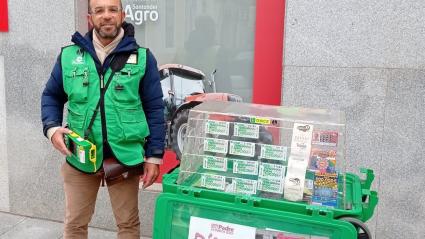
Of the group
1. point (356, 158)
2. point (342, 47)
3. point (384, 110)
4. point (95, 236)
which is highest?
point (342, 47)

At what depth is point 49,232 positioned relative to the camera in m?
3.98

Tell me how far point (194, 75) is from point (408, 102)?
1637mm

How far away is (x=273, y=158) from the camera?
1850mm

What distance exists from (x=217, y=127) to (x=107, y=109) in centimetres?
74

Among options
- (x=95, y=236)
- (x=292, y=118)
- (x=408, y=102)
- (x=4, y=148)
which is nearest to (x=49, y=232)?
(x=95, y=236)

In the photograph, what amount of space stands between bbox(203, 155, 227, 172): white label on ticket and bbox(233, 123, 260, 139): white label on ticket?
0.12 m

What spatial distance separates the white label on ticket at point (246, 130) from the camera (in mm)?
1891

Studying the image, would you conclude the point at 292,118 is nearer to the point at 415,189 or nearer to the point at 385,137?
the point at 385,137

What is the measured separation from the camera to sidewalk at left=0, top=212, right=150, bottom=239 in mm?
3910

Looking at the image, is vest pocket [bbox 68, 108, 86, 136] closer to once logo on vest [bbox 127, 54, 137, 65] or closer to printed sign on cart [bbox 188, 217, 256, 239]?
once logo on vest [bbox 127, 54, 137, 65]

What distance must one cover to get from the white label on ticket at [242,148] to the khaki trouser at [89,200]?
2.95 feet

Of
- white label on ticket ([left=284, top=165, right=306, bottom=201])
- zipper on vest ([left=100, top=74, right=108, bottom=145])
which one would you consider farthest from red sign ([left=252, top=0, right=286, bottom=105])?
white label on ticket ([left=284, top=165, right=306, bottom=201])

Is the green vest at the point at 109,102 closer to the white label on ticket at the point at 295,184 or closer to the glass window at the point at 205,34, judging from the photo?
the white label on ticket at the point at 295,184

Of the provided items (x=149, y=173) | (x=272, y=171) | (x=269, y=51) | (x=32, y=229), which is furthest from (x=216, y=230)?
(x=32, y=229)
